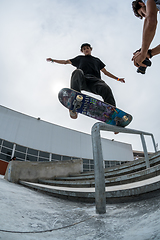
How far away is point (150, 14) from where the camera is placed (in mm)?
1142

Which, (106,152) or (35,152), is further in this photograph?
(106,152)

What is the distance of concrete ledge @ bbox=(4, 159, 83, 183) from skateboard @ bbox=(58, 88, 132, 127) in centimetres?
399

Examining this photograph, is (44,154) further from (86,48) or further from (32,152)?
(86,48)

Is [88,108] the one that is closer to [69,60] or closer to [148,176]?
[69,60]

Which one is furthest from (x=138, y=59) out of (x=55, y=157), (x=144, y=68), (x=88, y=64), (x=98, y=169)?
(x=55, y=157)

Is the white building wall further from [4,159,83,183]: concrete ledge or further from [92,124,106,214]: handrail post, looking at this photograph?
[92,124,106,214]: handrail post

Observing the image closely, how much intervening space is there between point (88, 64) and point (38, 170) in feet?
15.7

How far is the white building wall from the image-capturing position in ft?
42.9

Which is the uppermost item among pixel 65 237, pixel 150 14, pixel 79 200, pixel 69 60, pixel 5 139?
pixel 5 139

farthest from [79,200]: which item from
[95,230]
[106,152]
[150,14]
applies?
[106,152]

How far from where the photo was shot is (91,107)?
9.08 feet

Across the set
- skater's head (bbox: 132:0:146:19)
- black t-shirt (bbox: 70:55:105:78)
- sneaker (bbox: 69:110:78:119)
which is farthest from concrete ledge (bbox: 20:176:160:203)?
black t-shirt (bbox: 70:55:105:78)

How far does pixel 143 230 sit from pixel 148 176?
1.79 meters

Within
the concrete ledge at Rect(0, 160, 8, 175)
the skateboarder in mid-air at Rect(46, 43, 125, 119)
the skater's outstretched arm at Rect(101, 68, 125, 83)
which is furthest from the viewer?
the concrete ledge at Rect(0, 160, 8, 175)
